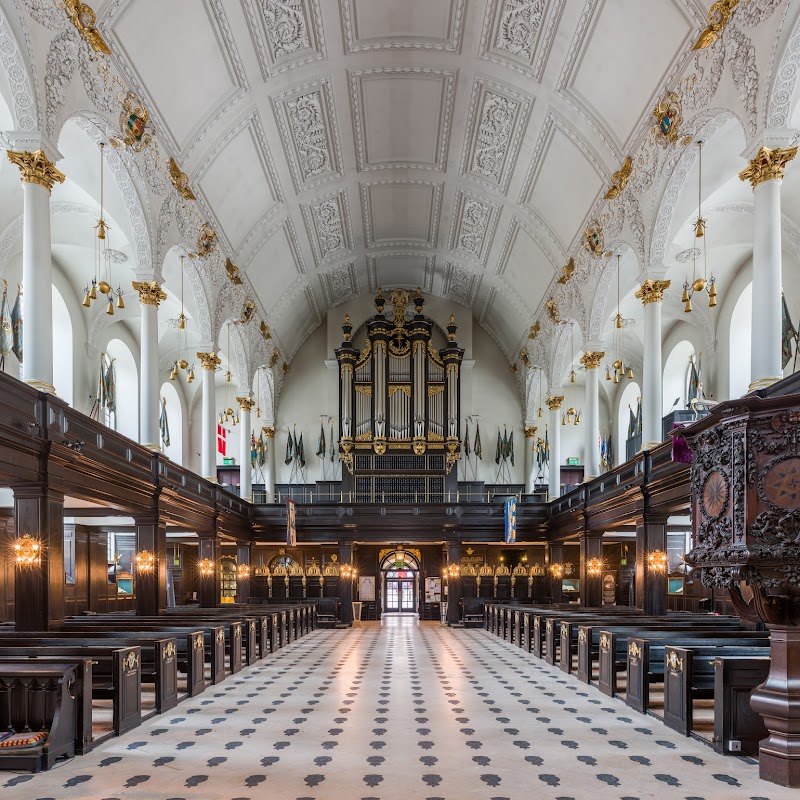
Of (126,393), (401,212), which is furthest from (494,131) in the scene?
(126,393)

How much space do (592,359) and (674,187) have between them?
22.0 ft

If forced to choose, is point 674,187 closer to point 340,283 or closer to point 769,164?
point 769,164

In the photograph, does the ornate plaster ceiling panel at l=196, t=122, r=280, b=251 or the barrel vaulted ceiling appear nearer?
the barrel vaulted ceiling

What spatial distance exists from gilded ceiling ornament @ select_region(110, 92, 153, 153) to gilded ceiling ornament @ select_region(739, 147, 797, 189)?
10231mm

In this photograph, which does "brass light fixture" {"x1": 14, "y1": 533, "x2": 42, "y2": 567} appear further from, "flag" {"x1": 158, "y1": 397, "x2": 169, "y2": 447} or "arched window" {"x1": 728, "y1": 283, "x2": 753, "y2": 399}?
"flag" {"x1": 158, "y1": 397, "x2": 169, "y2": 447}

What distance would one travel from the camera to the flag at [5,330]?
1795cm

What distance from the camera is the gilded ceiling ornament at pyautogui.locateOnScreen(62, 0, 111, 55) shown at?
12109 millimetres

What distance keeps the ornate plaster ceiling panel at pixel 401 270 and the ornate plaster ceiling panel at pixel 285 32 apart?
12476 millimetres

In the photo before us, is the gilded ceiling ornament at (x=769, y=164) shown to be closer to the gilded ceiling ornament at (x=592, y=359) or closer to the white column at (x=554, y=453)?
the gilded ceiling ornament at (x=592, y=359)

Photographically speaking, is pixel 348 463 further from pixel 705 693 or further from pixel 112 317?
pixel 705 693

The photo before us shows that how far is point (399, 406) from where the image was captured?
3100cm

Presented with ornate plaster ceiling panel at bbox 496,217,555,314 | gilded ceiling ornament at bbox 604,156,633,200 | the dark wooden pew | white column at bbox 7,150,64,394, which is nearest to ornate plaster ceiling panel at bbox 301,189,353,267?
ornate plaster ceiling panel at bbox 496,217,555,314

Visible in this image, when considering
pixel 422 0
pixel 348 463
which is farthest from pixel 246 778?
pixel 348 463

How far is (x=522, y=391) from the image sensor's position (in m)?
32.3
